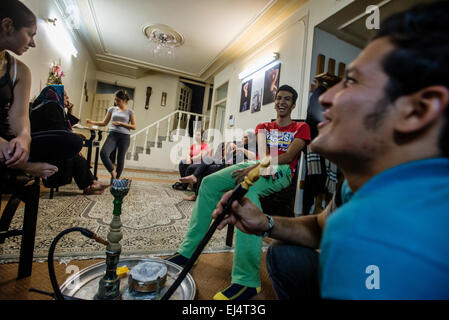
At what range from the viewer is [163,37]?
4.75m

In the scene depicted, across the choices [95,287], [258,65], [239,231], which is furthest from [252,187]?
[258,65]

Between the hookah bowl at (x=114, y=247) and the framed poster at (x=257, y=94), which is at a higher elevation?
the framed poster at (x=257, y=94)

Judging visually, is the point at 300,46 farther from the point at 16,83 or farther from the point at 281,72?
the point at 16,83

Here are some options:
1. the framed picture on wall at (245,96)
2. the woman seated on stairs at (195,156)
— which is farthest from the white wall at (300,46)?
the woman seated on stairs at (195,156)

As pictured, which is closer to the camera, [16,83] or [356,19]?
[16,83]

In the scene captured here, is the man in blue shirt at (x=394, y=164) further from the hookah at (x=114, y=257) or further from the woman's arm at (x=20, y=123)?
the woman's arm at (x=20, y=123)

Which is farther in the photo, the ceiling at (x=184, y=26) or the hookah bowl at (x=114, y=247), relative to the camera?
the ceiling at (x=184, y=26)

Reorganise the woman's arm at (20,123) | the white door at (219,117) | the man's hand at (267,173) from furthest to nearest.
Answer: the white door at (219,117)
the man's hand at (267,173)
the woman's arm at (20,123)

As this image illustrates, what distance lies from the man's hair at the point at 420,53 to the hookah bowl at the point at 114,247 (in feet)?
2.51

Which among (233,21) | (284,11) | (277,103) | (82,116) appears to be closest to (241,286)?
(277,103)

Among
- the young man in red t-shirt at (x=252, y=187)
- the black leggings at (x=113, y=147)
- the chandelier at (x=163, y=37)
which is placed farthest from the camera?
the chandelier at (x=163, y=37)

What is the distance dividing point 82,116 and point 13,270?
6276mm

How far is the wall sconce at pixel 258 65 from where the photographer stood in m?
3.72

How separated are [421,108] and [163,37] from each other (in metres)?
5.43
